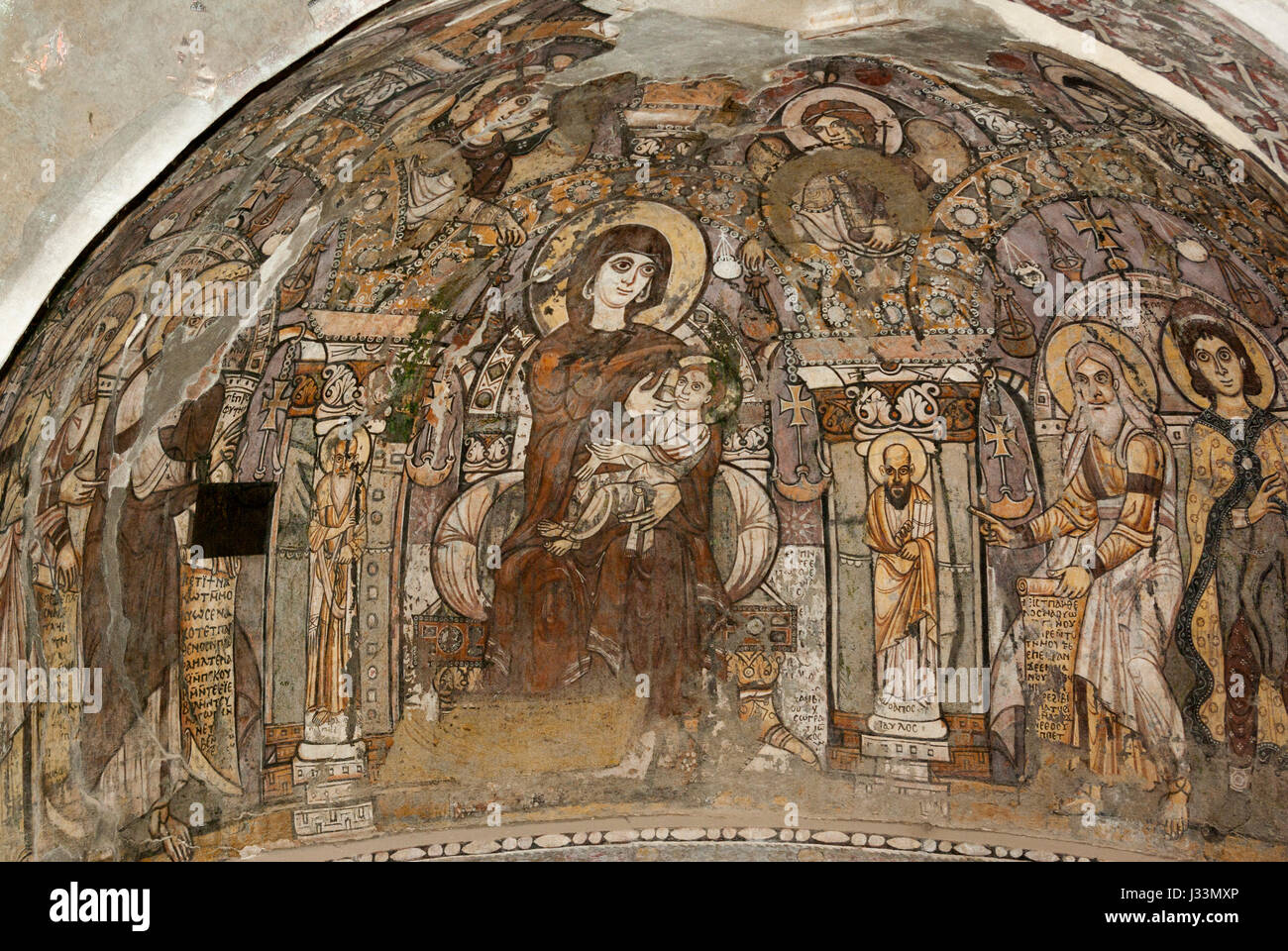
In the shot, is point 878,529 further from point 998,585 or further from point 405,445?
point 405,445

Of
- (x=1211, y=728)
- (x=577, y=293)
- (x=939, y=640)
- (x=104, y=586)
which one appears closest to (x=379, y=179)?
(x=577, y=293)

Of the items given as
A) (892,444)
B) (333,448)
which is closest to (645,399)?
(892,444)

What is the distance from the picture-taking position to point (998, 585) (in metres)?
7.69

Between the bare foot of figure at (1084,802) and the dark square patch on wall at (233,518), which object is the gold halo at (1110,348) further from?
the dark square patch on wall at (233,518)

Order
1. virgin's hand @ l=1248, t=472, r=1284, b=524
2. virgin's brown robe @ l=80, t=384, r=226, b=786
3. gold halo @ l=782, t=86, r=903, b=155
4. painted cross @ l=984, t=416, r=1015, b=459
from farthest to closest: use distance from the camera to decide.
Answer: painted cross @ l=984, t=416, r=1015, b=459 → virgin's hand @ l=1248, t=472, r=1284, b=524 → gold halo @ l=782, t=86, r=903, b=155 → virgin's brown robe @ l=80, t=384, r=226, b=786

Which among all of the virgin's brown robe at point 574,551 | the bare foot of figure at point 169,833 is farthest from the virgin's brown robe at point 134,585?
the virgin's brown robe at point 574,551

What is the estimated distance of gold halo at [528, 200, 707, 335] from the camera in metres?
7.57

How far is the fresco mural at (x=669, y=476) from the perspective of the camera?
6.08 meters

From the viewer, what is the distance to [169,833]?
21.8 ft

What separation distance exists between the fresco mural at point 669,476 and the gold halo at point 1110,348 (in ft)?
0.06

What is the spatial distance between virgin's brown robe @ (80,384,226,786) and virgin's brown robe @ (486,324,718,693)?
6.63 ft

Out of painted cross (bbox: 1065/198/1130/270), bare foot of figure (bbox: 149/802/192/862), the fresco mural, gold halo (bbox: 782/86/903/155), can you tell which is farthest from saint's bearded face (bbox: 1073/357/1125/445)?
bare foot of figure (bbox: 149/802/192/862)

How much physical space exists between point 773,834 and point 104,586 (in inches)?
166

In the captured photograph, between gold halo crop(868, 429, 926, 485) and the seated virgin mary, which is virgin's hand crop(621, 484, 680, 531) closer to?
the seated virgin mary
